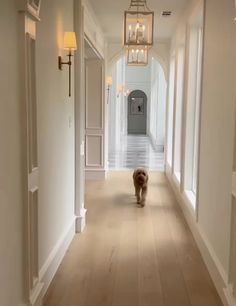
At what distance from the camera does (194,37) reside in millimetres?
6289

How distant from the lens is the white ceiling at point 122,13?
660 centimetres

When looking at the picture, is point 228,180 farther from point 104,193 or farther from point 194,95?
point 104,193

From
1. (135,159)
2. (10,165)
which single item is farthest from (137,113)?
(10,165)

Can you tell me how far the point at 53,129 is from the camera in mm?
4000

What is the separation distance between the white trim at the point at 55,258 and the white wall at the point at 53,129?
0.13ft

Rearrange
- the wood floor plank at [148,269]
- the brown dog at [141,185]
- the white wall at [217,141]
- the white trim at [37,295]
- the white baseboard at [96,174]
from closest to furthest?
the white trim at [37,295], the white wall at [217,141], the wood floor plank at [148,269], the brown dog at [141,185], the white baseboard at [96,174]

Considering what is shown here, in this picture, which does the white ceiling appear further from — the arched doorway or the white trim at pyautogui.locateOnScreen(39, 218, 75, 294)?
the arched doorway

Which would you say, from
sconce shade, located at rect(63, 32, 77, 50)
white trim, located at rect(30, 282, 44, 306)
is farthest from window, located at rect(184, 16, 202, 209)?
white trim, located at rect(30, 282, 44, 306)

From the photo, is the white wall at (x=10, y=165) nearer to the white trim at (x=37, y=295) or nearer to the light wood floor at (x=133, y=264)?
the white trim at (x=37, y=295)

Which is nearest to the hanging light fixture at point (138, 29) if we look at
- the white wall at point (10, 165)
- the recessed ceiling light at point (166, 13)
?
the recessed ceiling light at point (166, 13)

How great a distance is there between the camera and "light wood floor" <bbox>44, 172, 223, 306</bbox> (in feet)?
11.8

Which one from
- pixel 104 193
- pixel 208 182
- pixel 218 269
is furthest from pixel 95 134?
pixel 218 269

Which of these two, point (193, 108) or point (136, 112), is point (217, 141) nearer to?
point (193, 108)

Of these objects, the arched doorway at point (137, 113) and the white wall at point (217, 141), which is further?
the arched doorway at point (137, 113)
